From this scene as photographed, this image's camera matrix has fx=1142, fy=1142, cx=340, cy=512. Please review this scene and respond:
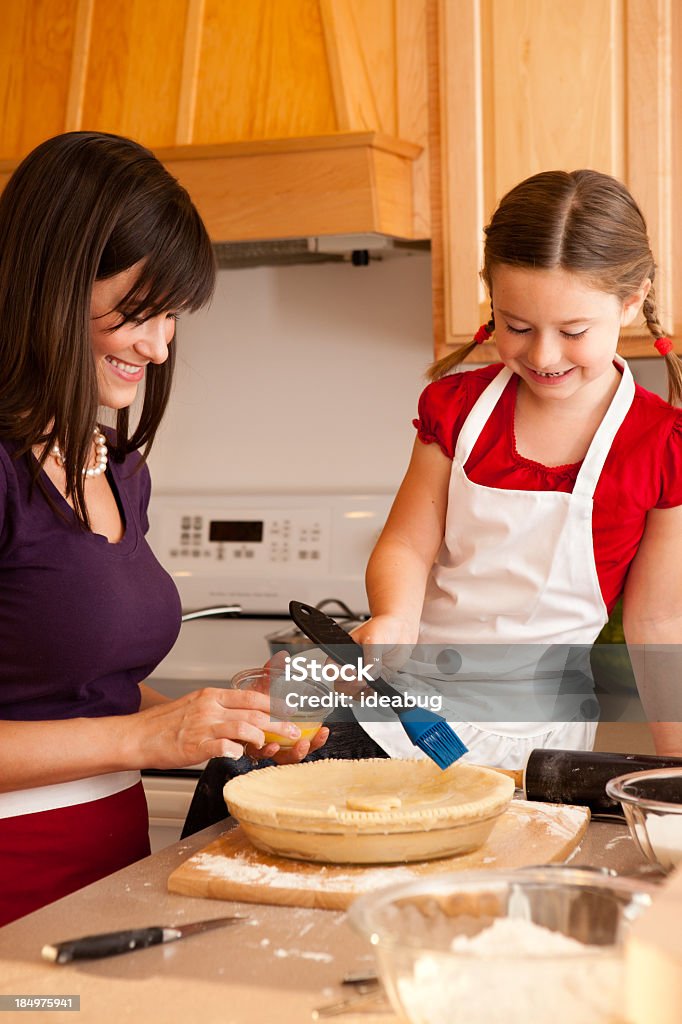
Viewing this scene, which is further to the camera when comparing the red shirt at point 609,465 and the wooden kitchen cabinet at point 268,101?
the wooden kitchen cabinet at point 268,101

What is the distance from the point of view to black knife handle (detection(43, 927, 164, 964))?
0.70 metres

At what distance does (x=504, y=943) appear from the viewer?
0.58 m

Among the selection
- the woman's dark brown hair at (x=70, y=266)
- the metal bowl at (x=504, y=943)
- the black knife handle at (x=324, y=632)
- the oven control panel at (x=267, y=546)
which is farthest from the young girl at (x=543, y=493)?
the oven control panel at (x=267, y=546)

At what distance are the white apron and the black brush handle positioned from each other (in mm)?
295

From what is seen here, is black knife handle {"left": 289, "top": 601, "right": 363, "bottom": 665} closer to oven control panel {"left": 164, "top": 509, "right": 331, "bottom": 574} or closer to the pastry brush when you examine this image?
the pastry brush

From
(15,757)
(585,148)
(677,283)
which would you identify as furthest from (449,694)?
(585,148)

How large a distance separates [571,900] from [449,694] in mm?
766

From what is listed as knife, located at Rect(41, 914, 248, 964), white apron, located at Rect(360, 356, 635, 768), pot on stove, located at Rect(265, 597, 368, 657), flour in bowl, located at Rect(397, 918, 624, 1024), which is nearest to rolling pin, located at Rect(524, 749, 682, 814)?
white apron, located at Rect(360, 356, 635, 768)

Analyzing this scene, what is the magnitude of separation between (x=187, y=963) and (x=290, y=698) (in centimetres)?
35

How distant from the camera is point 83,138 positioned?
1.17 m

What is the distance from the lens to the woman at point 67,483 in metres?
1.12

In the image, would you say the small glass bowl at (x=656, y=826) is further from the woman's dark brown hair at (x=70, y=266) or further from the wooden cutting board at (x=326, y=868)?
the woman's dark brown hair at (x=70, y=266)

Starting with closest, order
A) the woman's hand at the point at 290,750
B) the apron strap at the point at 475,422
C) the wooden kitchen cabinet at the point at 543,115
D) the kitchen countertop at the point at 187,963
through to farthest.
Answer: the kitchen countertop at the point at 187,963, the woman's hand at the point at 290,750, the apron strap at the point at 475,422, the wooden kitchen cabinet at the point at 543,115

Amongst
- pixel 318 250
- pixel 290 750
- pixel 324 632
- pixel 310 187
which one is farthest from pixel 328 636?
pixel 318 250
